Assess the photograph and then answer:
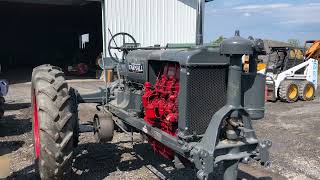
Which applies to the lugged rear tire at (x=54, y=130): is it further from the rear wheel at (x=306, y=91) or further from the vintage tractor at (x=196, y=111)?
the rear wheel at (x=306, y=91)

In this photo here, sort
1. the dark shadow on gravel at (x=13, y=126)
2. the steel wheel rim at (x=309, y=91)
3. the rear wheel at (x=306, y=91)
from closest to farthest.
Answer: the dark shadow on gravel at (x=13, y=126), the rear wheel at (x=306, y=91), the steel wheel rim at (x=309, y=91)

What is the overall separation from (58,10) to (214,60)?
2428 cm

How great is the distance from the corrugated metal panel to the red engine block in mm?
11096

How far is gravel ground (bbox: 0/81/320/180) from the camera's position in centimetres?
512

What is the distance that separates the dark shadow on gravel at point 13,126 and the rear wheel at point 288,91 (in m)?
7.71

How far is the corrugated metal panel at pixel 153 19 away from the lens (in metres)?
15.6

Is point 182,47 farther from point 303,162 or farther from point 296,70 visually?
point 296,70

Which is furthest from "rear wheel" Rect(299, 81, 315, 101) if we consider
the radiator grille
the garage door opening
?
the garage door opening

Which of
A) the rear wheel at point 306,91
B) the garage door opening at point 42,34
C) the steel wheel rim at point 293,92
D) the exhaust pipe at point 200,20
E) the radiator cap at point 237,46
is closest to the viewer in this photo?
the radiator cap at point 237,46

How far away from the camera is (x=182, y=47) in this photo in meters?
→ 4.48

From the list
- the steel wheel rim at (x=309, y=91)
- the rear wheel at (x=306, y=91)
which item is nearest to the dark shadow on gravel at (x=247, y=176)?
the rear wheel at (x=306, y=91)

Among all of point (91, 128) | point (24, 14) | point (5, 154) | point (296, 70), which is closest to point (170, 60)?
point (91, 128)

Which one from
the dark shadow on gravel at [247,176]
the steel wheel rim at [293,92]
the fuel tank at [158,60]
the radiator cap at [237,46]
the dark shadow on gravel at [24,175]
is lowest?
the dark shadow on gravel at [247,176]

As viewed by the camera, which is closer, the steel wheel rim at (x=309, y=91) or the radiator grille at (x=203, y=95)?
the radiator grille at (x=203, y=95)
